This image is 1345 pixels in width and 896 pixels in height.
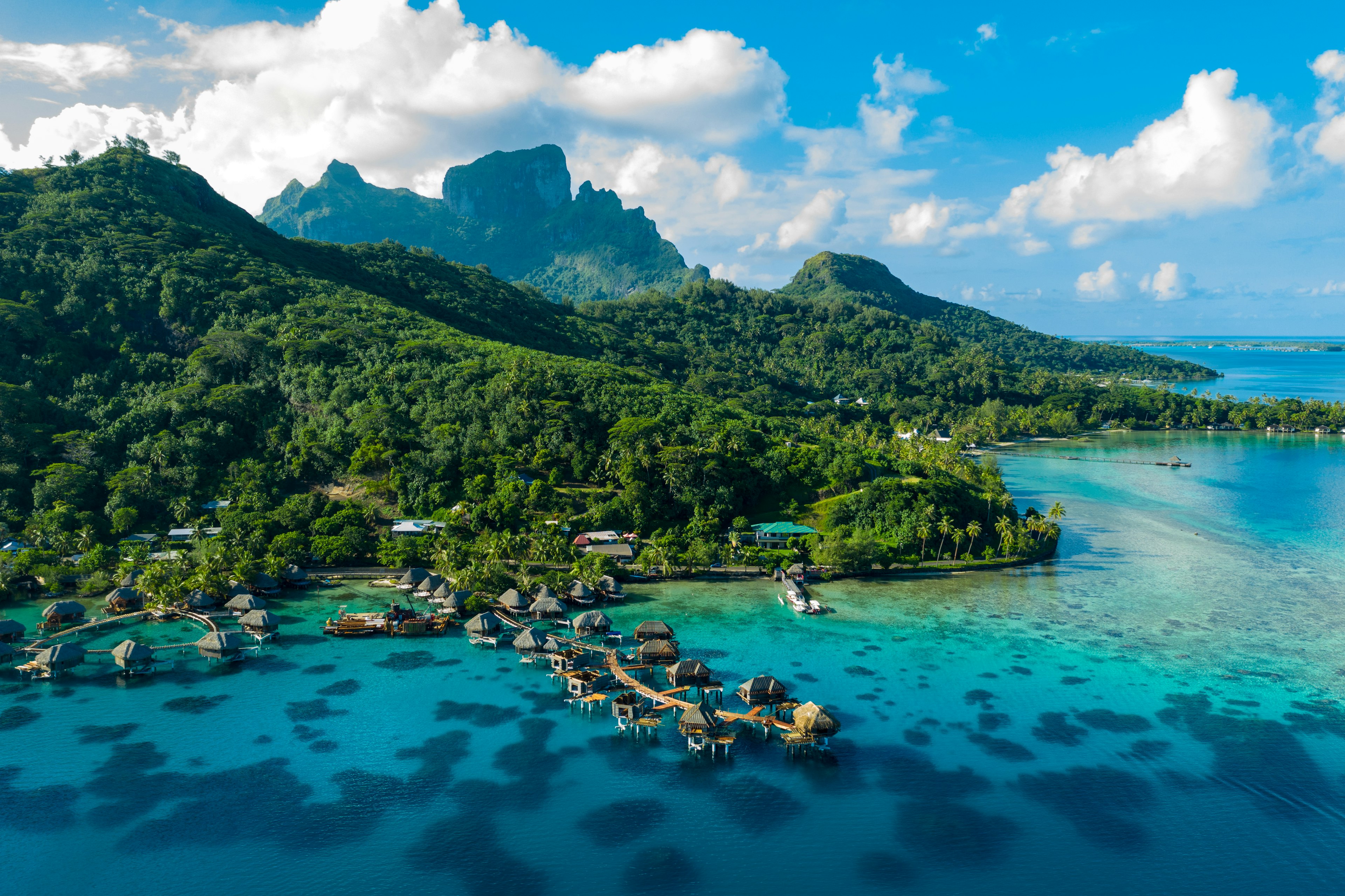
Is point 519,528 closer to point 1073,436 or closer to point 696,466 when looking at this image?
point 696,466

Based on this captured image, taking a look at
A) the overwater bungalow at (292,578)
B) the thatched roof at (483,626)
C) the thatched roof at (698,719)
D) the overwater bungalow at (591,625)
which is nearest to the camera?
the thatched roof at (698,719)

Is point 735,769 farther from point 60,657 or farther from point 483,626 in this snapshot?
point 60,657

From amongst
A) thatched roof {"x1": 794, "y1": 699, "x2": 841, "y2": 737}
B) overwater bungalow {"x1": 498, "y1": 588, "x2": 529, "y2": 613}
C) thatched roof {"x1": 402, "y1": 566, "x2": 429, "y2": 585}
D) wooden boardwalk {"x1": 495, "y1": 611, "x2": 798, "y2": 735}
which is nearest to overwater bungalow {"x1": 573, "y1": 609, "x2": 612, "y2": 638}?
wooden boardwalk {"x1": 495, "y1": 611, "x2": 798, "y2": 735}

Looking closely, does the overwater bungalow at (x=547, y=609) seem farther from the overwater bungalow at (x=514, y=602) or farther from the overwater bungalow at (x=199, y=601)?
the overwater bungalow at (x=199, y=601)

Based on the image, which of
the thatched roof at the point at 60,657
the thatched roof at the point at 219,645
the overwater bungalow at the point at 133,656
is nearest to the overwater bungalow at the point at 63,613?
the thatched roof at the point at 60,657

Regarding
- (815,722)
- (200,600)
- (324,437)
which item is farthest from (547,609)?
(324,437)

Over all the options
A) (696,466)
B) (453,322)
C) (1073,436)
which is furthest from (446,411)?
(1073,436)
